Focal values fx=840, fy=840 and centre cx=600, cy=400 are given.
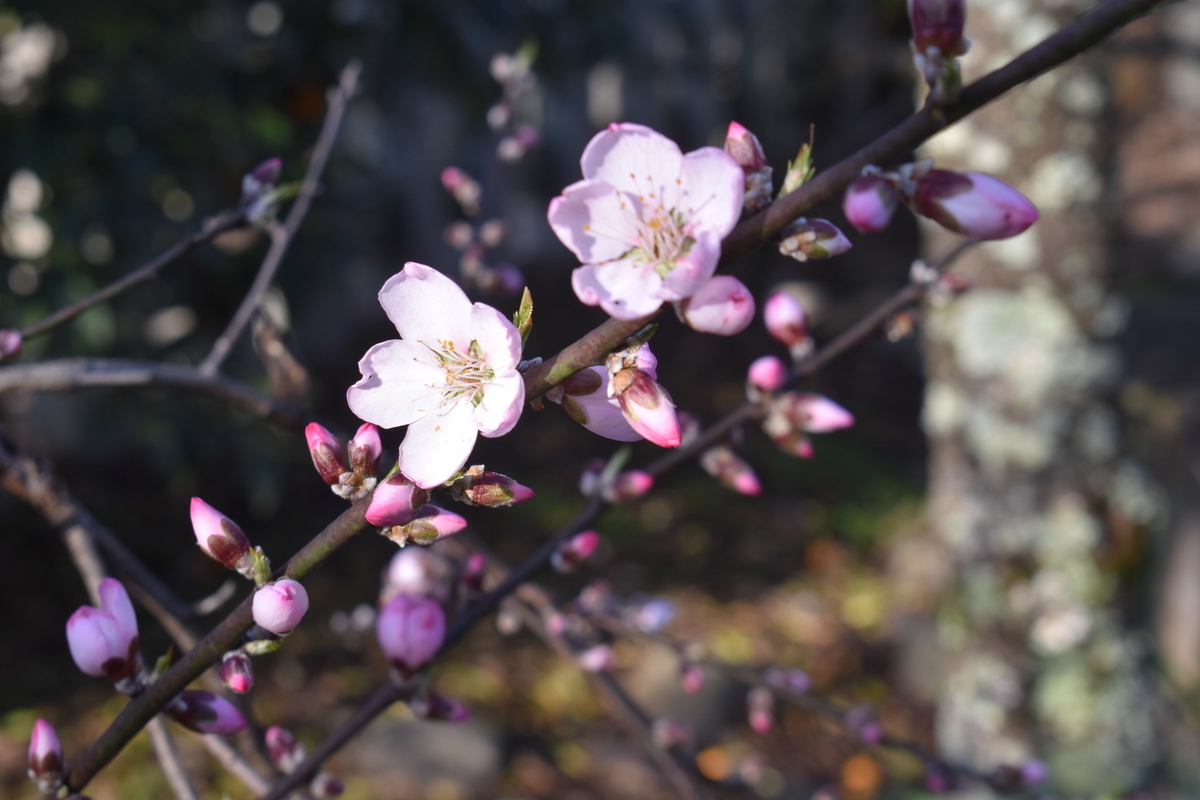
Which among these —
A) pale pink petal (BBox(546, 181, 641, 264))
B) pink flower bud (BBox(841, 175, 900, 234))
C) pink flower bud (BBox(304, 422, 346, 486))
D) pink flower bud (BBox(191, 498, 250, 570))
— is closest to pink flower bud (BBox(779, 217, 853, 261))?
pink flower bud (BBox(841, 175, 900, 234))

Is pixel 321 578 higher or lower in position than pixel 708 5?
lower

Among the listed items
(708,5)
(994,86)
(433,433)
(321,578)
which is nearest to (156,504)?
(321,578)

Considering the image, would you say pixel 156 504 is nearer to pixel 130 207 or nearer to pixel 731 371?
pixel 130 207

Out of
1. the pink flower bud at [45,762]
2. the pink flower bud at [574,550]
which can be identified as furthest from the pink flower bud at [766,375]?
the pink flower bud at [45,762]

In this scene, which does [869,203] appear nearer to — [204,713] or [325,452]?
[325,452]

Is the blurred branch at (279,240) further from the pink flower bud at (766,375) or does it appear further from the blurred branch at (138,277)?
the pink flower bud at (766,375)

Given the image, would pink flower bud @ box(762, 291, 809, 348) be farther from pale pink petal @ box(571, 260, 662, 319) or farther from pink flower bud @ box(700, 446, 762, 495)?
pale pink petal @ box(571, 260, 662, 319)
